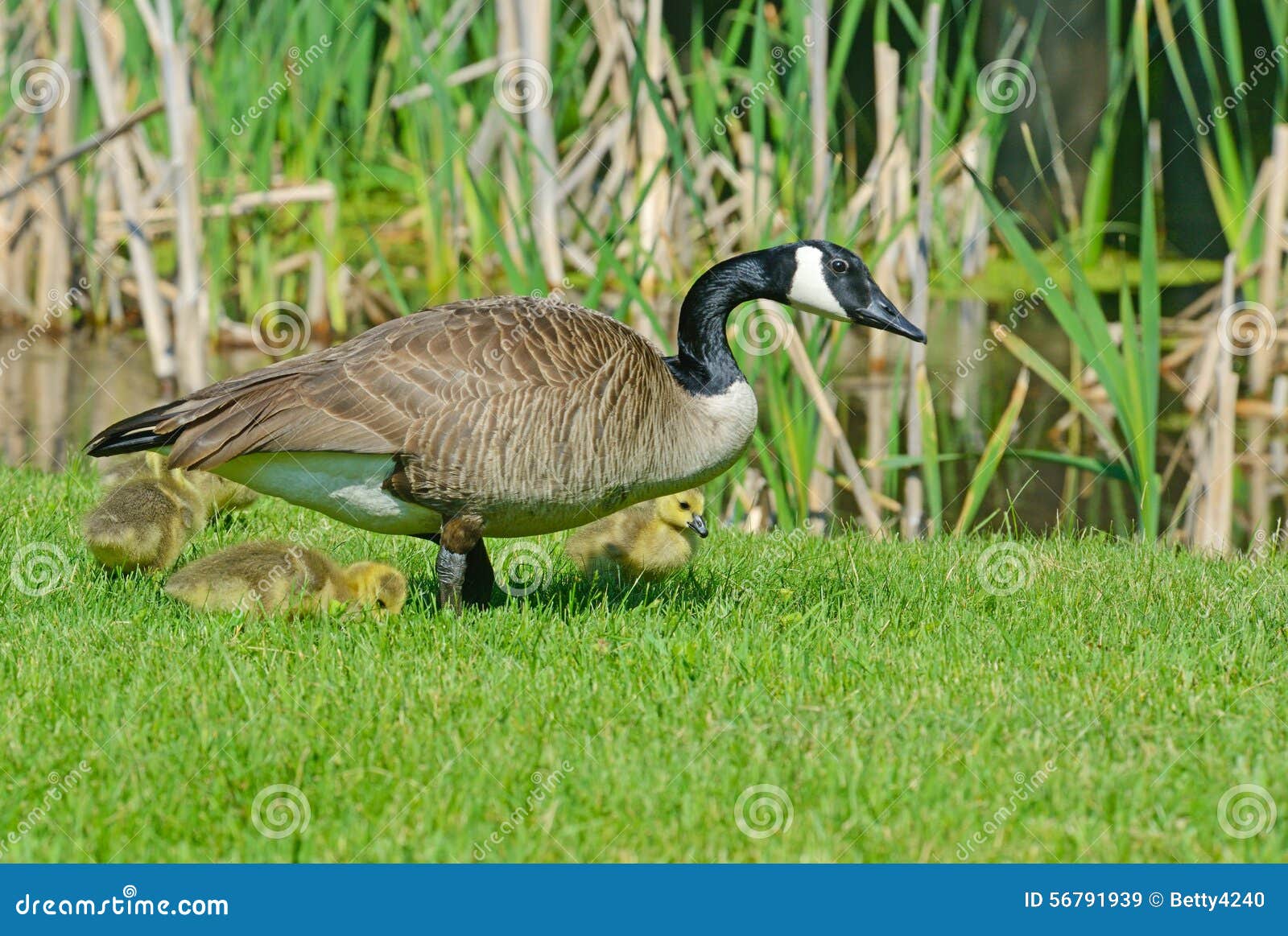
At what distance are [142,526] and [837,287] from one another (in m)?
2.81

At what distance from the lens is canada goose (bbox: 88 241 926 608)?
5.08 m

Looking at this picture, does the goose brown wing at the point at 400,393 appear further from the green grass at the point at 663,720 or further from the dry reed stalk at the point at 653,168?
the dry reed stalk at the point at 653,168

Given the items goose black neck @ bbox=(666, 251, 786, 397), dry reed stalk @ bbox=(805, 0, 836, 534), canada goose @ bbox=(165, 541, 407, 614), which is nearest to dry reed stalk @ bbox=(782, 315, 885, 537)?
dry reed stalk @ bbox=(805, 0, 836, 534)

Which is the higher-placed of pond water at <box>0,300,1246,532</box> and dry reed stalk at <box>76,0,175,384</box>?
dry reed stalk at <box>76,0,175,384</box>

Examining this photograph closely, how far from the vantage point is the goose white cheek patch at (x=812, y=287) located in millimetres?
5707

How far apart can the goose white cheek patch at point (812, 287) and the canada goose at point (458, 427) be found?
0.46 feet

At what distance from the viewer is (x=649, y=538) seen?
19.5 ft

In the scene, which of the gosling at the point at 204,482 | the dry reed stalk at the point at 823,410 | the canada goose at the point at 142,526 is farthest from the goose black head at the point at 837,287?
the canada goose at the point at 142,526

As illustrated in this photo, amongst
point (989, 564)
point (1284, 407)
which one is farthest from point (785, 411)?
point (1284, 407)

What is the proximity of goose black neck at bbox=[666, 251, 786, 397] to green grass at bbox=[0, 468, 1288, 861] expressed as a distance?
88cm

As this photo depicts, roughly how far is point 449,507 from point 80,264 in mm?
7956

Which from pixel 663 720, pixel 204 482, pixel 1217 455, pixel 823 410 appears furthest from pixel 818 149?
pixel 663 720

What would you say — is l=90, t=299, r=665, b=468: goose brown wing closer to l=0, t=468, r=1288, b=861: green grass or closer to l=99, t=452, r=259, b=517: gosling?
l=0, t=468, r=1288, b=861: green grass

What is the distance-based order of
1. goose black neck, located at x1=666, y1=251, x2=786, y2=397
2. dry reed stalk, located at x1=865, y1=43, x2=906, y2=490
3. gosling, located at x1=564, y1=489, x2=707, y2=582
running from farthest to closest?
dry reed stalk, located at x1=865, y1=43, x2=906, y2=490, gosling, located at x1=564, y1=489, x2=707, y2=582, goose black neck, located at x1=666, y1=251, x2=786, y2=397
